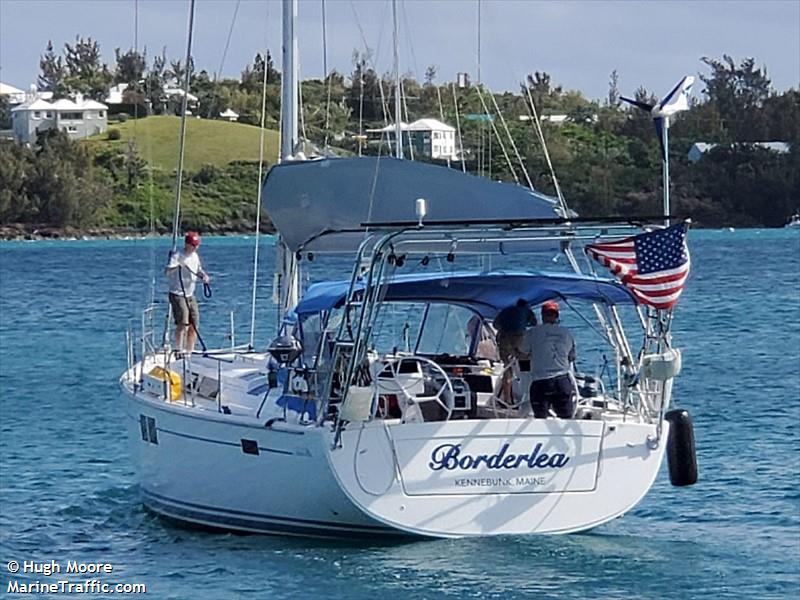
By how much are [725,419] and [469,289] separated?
1021 centimetres

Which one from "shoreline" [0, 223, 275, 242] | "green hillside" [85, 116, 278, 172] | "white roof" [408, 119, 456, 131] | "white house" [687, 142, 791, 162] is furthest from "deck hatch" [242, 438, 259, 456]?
"white house" [687, 142, 791, 162]

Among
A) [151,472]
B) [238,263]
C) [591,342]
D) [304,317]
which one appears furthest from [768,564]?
[238,263]

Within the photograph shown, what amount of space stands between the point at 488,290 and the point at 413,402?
211 cm

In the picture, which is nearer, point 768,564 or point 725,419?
point 768,564

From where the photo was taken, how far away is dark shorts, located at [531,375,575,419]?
16531mm

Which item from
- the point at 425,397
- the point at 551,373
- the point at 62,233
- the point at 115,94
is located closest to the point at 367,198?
the point at 425,397

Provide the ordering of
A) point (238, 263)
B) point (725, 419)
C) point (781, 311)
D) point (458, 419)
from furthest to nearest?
point (238, 263) < point (781, 311) < point (725, 419) < point (458, 419)

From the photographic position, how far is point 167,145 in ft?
390

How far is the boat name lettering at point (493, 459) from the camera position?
1605 centimetres

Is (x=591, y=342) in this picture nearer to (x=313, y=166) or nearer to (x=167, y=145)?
(x=313, y=166)

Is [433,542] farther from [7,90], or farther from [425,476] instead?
[7,90]

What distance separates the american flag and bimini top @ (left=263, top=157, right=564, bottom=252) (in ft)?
3.75

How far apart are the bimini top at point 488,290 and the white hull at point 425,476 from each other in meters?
1.42

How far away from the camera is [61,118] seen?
152 m
